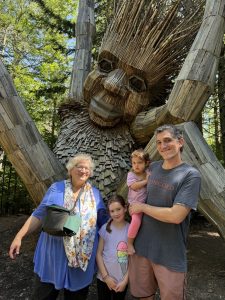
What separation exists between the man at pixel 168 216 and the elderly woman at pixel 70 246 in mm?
370

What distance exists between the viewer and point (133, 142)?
12.7 ft

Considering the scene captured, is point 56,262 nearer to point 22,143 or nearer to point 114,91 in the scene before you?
point 22,143

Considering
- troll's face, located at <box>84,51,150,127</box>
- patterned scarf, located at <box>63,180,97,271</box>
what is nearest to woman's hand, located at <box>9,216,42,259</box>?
patterned scarf, located at <box>63,180,97,271</box>

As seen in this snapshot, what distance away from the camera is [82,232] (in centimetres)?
232

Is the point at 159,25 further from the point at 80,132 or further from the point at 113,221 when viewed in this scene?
the point at 113,221

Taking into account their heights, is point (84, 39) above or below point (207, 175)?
above

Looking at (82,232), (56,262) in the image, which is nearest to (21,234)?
(56,262)

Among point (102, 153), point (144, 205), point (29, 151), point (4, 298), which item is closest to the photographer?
point (144, 205)

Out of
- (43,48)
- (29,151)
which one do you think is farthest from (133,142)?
(43,48)

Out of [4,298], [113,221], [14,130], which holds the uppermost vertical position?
[14,130]

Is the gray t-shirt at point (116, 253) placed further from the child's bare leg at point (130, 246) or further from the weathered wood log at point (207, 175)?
the weathered wood log at point (207, 175)

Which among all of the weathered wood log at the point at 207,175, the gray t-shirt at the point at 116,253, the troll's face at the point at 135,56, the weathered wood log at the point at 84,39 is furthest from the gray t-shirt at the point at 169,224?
the weathered wood log at the point at 84,39

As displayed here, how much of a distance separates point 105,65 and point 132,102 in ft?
1.81

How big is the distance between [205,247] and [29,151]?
309 centimetres
